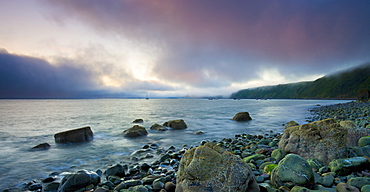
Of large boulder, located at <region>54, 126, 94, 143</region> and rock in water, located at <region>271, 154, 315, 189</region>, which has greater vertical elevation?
rock in water, located at <region>271, 154, 315, 189</region>

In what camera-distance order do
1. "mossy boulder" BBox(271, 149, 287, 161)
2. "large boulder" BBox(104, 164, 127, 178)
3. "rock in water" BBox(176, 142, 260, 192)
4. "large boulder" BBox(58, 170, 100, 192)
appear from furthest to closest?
"mossy boulder" BBox(271, 149, 287, 161), "large boulder" BBox(104, 164, 127, 178), "large boulder" BBox(58, 170, 100, 192), "rock in water" BBox(176, 142, 260, 192)

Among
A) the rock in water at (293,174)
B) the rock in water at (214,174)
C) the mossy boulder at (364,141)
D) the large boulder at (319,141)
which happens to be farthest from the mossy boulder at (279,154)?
the rock in water at (214,174)

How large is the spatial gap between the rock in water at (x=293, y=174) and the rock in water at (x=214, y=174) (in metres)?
1.01

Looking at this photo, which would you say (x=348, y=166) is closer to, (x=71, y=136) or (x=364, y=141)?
(x=364, y=141)

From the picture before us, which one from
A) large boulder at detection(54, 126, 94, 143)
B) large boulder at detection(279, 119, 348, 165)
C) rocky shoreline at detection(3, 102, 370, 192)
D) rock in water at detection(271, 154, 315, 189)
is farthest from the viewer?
large boulder at detection(54, 126, 94, 143)

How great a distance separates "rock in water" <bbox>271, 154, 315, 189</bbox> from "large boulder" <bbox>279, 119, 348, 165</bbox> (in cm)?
241

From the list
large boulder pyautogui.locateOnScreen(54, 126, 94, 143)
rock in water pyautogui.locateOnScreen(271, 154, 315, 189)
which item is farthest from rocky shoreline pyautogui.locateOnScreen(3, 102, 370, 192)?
large boulder pyautogui.locateOnScreen(54, 126, 94, 143)

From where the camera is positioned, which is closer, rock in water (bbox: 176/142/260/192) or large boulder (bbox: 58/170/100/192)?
rock in water (bbox: 176/142/260/192)

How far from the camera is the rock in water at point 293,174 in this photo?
4.64m

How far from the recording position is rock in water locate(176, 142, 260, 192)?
4.09 m

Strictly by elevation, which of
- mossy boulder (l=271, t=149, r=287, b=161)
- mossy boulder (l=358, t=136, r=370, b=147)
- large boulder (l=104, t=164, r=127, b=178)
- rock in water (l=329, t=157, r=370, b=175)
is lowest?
large boulder (l=104, t=164, r=127, b=178)

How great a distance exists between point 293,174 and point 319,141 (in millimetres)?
3199

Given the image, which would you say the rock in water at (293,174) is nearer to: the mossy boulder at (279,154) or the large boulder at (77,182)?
the mossy boulder at (279,154)

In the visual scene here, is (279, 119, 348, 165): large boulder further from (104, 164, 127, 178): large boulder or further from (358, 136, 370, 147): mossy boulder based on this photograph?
(104, 164, 127, 178): large boulder
